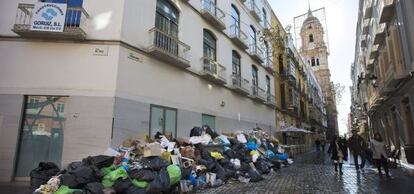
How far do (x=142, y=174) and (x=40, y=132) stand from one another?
434 centimetres

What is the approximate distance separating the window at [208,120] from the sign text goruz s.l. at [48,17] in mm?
7169

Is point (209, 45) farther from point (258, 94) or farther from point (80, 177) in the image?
point (80, 177)

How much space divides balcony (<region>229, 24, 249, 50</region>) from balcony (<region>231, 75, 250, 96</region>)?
2191mm

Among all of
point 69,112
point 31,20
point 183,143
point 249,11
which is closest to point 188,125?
point 183,143

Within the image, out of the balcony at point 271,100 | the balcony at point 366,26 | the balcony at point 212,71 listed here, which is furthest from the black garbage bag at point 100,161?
the balcony at point 366,26

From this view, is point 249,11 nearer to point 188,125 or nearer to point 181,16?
point 181,16

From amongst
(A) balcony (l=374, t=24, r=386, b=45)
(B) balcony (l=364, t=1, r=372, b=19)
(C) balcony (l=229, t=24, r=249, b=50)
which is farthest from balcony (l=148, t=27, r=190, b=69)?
(B) balcony (l=364, t=1, r=372, b=19)

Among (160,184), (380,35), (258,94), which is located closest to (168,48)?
(160,184)

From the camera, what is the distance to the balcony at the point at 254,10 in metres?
20.2

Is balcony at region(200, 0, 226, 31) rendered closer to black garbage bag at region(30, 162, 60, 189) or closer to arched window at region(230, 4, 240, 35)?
arched window at region(230, 4, 240, 35)

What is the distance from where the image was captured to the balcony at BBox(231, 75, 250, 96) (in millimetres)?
16142

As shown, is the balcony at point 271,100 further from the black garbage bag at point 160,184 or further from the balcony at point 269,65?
the black garbage bag at point 160,184

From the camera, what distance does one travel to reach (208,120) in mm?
13703

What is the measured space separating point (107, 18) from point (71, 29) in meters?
1.22
